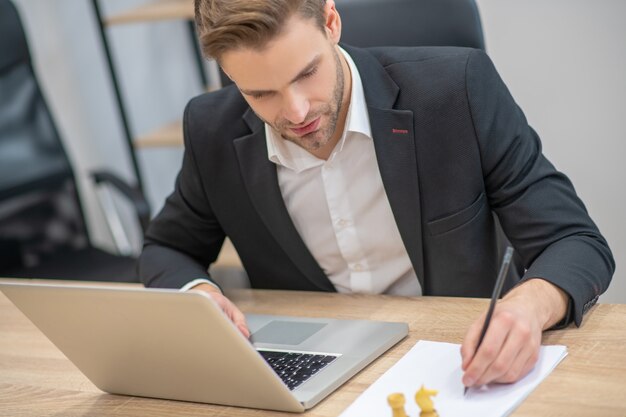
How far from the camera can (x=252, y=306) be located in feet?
5.63

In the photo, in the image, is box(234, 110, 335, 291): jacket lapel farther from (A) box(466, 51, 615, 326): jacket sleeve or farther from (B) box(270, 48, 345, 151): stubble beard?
(A) box(466, 51, 615, 326): jacket sleeve

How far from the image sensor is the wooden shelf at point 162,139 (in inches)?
135

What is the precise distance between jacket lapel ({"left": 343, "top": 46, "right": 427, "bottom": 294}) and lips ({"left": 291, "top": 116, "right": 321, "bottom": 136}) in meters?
0.15

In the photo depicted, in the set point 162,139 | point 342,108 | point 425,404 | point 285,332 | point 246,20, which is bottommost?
point 162,139

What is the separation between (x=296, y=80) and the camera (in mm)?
1498

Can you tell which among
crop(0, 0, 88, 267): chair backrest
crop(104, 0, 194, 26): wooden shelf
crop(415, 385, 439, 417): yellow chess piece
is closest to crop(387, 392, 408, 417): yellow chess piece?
crop(415, 385, 439, 417): yellow chess piece

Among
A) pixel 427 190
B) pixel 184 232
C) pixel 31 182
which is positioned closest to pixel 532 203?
pixel 427 190

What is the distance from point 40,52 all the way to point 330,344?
277 centimetres

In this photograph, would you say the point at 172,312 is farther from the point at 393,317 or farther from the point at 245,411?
the point at 393,317

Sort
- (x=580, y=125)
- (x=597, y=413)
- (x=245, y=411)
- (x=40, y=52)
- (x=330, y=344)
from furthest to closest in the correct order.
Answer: (x=40, y=52), (x=580, y=125), (x=330, y=344), (x=245, y=411), (x=597, y=413)

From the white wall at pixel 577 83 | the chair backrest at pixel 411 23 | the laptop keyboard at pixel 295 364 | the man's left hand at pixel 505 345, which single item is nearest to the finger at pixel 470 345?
the man's left hand at pixel 505 345

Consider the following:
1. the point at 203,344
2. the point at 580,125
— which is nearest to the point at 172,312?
the point at 203,344

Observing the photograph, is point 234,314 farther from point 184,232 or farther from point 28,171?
point 28,171

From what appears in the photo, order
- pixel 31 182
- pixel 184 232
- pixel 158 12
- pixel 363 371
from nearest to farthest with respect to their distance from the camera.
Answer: pixel 363 371 < pixel 184 232 < pixel 31 182 < pixel 158 12
